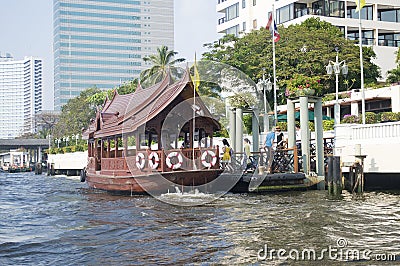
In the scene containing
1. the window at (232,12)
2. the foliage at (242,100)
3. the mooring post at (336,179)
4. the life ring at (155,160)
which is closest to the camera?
the mooring post at (336,179)

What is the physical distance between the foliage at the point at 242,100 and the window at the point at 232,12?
2526 centimetres

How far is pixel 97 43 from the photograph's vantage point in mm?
143500

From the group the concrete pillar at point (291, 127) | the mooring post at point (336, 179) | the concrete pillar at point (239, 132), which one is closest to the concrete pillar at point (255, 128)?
the concrete pillar at point (239, 132)

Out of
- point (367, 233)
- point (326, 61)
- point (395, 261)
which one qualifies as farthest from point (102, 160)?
point (326, 61)

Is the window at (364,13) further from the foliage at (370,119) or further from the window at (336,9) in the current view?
the foliage at (370,119)

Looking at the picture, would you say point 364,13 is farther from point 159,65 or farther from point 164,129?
point 164,129

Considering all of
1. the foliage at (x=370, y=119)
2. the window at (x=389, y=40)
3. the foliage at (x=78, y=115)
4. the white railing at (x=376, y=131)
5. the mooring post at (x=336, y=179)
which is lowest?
the mooring post at (x=336, y=179)

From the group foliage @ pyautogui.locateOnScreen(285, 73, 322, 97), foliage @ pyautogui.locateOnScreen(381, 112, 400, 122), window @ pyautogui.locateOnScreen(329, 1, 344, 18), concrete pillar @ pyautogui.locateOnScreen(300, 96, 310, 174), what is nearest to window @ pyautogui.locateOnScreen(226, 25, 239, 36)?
window @ pyautogui.locateOnScreen(329, 1, 344, 18)

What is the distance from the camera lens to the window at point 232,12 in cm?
6167

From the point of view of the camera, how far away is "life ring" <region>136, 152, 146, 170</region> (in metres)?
19.8

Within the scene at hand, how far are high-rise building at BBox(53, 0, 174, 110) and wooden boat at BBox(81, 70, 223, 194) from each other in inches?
4814

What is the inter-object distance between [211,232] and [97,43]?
448 feet

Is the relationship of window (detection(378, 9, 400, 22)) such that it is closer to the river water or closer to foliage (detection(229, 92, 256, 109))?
foliage (detection(229, 92, 256, 109))

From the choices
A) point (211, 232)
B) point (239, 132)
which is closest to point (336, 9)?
point (239, 132)
